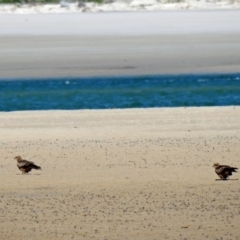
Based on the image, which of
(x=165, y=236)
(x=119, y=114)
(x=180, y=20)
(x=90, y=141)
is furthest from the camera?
(x=180, y=20)

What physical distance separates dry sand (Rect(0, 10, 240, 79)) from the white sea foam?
1.69 meters

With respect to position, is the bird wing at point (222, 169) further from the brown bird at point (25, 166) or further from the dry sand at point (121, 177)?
the brown bird at point (25, 166)

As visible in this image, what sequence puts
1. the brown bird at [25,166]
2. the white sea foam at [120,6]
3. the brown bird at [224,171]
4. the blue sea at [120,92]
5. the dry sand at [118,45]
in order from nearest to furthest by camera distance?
the brown bird at [224,171] < the brown bird at [25,166] < the blue sea at [120,92] < the dry sand at [118,45] < the white sea foam at [120,6]

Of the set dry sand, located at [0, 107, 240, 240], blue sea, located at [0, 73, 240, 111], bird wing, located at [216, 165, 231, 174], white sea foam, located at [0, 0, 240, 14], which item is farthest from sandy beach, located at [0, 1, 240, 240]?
white sea foam, located at [0, 0, 240, 14]

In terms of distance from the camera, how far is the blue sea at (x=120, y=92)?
1795 cm

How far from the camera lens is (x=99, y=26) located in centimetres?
2589

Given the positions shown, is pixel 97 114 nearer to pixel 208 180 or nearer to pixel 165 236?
pixel 208 180

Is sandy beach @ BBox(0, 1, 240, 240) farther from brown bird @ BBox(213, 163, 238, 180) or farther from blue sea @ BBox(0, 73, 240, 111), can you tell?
blue sea @ BBox(0, 73, 240, 111)

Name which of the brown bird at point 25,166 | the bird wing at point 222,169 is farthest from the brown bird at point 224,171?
the brown bird at point 25,166

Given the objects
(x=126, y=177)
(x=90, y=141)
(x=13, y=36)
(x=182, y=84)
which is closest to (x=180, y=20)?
(x=13, y=36)

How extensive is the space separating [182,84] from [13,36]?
18.4 feet

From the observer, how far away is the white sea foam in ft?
96.0

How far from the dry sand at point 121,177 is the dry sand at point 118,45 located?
6.46 metres

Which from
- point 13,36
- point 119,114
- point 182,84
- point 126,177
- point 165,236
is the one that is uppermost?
point 13,36
